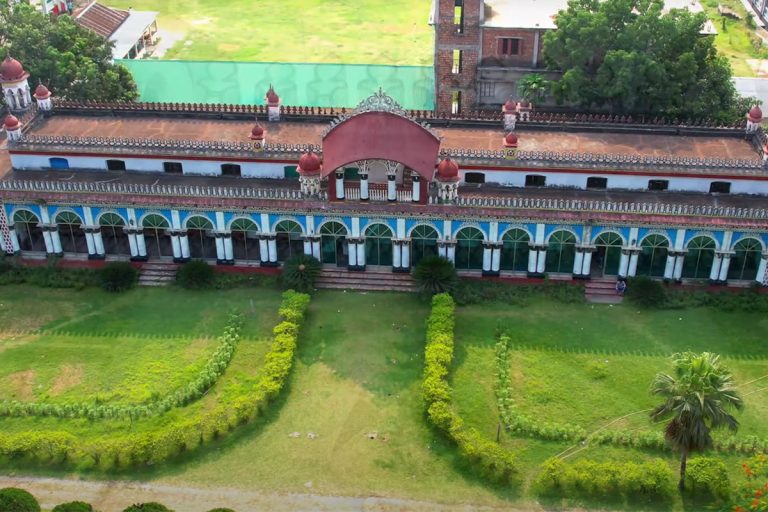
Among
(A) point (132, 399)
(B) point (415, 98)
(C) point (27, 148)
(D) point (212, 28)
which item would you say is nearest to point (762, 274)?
(B) point (415, 98)

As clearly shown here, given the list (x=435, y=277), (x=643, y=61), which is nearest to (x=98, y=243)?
(x=435, y=277)

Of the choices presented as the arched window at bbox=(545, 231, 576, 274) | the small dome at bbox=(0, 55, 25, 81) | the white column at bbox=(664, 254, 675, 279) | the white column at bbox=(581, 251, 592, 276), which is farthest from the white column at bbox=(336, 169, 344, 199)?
the small dome at bbox=(0, 55, 25, 81)

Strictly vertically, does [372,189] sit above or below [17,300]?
above

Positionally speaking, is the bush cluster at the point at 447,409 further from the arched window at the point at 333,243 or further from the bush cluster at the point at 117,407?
the bush cluster at the point at 117,407

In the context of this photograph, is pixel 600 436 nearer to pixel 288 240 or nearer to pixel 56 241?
pixel 288 240

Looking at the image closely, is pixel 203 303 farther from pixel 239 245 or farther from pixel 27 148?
pixel 27 148

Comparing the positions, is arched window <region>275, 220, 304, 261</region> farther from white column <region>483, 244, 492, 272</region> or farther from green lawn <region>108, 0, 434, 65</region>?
green lawn <region>108, 0, 434, 65</region>

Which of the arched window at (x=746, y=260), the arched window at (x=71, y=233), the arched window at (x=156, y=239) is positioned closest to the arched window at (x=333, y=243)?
the arched window at (x=156, y=239)
